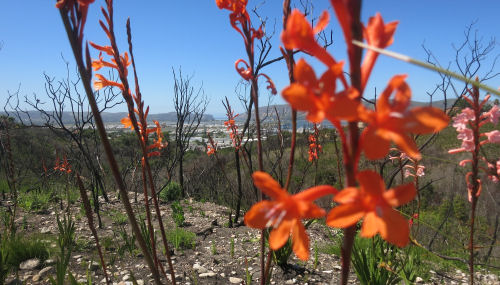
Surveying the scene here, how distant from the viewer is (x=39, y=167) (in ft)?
43.9

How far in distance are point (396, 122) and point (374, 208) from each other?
0.62ft

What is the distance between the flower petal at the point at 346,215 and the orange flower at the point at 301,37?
0.32 m

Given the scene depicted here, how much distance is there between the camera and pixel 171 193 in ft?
26.2

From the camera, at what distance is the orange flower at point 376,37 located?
0.62 m

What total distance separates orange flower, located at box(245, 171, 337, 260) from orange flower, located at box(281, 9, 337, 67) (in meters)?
0.30

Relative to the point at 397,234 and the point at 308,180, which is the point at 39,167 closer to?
the point at 308,180

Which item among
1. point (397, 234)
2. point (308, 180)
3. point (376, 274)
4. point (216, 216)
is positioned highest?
point (397, 234)

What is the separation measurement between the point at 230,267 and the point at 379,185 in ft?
10.9

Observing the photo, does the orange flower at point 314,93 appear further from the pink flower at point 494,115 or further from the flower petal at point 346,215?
the pink flower at point 494,115

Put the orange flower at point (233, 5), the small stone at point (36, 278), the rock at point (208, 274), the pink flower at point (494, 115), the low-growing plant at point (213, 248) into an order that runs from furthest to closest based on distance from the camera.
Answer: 1. the low-growing plant at point (213, 248)
2. the rock at point (208, 274)
3. the small stone at point (36, 278)
4. the pink flower at point (494, 115)
5. the orange flower at point (233, 5)

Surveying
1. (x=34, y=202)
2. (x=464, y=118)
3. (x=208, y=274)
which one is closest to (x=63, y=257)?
(x=208, y=274)

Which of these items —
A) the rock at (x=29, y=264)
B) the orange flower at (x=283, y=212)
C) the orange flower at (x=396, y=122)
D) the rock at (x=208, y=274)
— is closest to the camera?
the orange flower at (x=396, y=122)

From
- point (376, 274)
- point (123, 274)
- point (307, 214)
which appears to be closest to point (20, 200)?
point (123, 274)

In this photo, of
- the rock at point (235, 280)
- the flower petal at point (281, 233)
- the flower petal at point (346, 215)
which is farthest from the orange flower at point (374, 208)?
the rock at point (235, 280)
